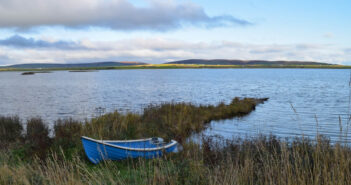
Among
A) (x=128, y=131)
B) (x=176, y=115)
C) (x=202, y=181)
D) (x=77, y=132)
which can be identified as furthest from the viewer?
(x=176, y=115)

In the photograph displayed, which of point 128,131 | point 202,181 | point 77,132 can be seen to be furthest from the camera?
point 128,131

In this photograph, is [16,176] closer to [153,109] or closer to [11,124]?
[11,124]

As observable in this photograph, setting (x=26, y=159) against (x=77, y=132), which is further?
(x=77, y=132)

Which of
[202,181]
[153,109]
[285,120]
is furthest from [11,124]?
[285,120]

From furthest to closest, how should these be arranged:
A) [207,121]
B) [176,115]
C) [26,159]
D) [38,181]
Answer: [207,121] < [176,115] < [26,159] < [38,181]

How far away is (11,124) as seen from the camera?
564 inches

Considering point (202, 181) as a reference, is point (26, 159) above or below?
below

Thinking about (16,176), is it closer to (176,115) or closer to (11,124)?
(11,124)

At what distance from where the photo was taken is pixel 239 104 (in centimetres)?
2509

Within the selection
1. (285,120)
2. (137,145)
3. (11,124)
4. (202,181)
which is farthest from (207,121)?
(202,181)

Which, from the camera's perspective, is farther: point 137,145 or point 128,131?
point 128,131

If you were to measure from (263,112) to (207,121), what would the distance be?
6848mm

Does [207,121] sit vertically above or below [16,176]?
below

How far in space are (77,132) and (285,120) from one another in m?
14.2
